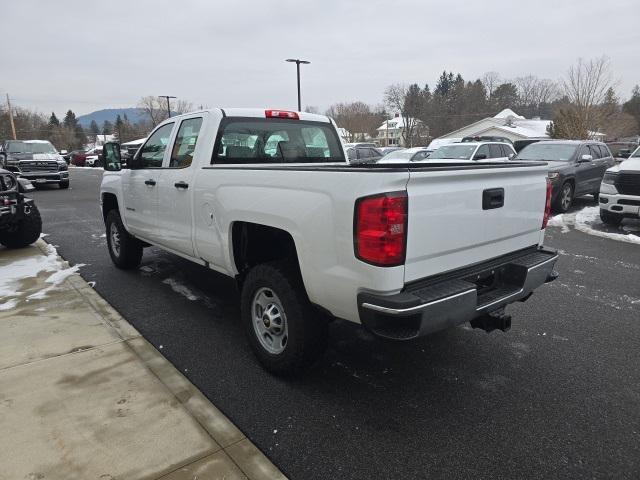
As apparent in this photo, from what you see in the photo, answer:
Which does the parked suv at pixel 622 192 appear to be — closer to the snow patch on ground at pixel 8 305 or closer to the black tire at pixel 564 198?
the black tire at pixel 564 198

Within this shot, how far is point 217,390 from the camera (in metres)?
3.12

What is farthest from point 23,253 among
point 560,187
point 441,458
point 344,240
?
point 560,187

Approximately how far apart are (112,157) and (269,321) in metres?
3.47

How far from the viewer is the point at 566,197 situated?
35.1 ft

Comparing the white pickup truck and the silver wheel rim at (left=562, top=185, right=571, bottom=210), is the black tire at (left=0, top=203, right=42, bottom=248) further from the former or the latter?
the silver wheel rim at (left=562, top=185, right=571, bottom=210)

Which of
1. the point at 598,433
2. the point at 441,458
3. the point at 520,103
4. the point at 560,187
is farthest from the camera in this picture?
the point at 520,103

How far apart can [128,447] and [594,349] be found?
11.7ft

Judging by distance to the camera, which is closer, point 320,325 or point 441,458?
point 441,458

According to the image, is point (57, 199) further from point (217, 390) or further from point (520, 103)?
point (520, 103)

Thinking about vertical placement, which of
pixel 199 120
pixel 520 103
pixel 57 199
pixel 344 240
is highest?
pixel 520 103

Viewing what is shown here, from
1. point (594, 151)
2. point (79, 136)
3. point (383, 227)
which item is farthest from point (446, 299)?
point (79, 136)

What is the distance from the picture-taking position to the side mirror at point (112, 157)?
17.9 ft

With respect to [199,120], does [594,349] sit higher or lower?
lower

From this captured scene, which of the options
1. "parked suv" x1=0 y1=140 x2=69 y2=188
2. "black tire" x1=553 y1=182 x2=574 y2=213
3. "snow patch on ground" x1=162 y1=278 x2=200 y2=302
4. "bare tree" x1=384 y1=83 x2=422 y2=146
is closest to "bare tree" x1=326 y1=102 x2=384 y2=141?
"bare tree" x1=384 y1=83 x2=422 y2=146
